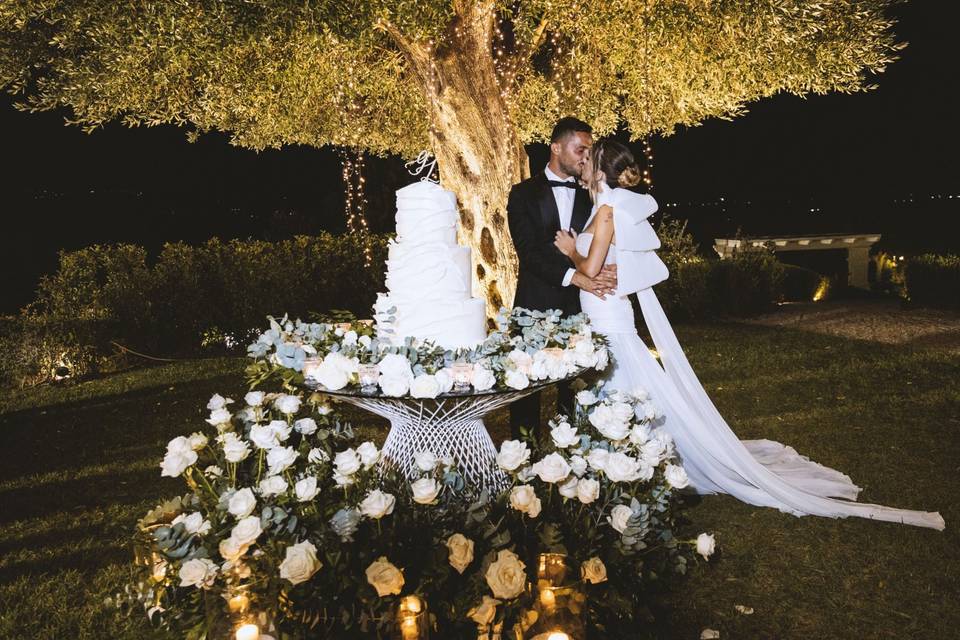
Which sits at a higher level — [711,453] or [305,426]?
[305,426]

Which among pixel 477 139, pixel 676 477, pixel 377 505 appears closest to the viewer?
pixel 377 505

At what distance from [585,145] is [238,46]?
434 cm

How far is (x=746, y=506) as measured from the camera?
510 cm

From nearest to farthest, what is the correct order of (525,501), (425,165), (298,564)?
(298,564), (525,501), (425,165)

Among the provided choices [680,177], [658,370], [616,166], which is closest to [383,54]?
[616,166]

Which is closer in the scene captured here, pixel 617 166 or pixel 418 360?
pixel 418 360

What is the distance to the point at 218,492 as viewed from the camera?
139 inches

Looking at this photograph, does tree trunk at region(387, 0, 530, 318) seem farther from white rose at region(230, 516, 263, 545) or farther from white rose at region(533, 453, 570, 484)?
white rose at region(230, 516, 263, 545)

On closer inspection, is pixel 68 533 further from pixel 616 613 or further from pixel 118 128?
pixel 118 128

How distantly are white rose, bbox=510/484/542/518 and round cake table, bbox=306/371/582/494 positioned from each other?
606 mm

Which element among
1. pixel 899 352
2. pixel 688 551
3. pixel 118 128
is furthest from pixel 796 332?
pixel 118 128

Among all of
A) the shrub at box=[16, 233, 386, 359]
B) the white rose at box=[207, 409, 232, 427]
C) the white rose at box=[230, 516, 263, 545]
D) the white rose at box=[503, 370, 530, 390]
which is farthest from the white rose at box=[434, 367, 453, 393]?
the shrub at box=[16, 233, 386, 359]

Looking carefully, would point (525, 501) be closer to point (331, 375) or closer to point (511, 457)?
point (511, 457)

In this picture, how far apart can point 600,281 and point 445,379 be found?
1954mm
